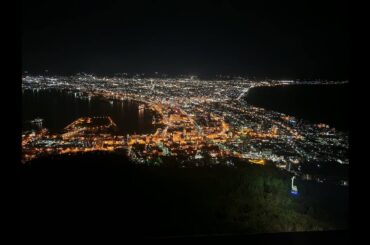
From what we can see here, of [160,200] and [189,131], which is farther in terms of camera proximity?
[189,131]

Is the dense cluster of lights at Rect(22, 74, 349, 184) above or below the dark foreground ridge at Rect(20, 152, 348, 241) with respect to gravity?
above

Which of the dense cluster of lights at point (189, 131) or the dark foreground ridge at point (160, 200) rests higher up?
the dense cluster of lights at point (189, 131)

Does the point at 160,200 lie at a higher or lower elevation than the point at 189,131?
lower

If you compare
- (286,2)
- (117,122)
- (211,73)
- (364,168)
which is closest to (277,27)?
(286,2)


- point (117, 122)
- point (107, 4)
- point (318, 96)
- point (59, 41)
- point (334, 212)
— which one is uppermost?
point (107, 4)

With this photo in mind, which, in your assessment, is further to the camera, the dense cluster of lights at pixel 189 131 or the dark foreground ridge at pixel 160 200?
the dense cluster of lights at pixel 189 131

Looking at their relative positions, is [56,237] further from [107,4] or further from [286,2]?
[286,2]

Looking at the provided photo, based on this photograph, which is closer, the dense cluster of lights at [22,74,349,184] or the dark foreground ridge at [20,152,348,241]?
the dark foreground ridge at [20,152,348,241]

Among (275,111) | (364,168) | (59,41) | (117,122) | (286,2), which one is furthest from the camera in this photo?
(275,111)
